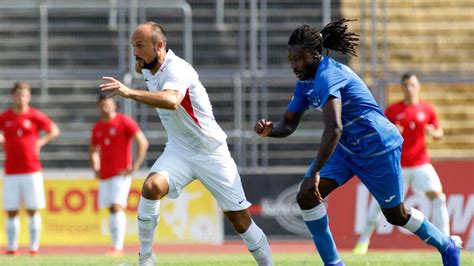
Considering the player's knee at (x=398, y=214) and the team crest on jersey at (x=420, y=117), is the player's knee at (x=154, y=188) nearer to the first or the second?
the player's knee at (x=398, y=214)

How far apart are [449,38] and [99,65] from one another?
22.4 feet

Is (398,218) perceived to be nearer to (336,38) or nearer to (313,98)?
(313,98)

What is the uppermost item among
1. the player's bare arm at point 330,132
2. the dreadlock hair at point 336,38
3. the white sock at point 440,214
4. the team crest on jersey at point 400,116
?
the dreadlock hair at point 336,38

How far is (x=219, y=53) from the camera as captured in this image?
73.7 ft

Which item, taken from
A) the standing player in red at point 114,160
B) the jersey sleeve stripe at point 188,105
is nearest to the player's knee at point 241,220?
the jersey sleeve stripe at point 188,105

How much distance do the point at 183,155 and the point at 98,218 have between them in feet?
31.0

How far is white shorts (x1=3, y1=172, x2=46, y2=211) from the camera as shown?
16.8 metres

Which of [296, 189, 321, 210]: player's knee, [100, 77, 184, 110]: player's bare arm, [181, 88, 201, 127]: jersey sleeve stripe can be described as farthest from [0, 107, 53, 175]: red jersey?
[296, 189, 321, 210]: player's knee

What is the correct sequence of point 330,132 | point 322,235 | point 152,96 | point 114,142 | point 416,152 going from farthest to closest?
1. point 114,142
2. point 416,152
3. point 322,235
4. point 152,96
5. point 330,132

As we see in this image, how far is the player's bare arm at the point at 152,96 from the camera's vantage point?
8891mm

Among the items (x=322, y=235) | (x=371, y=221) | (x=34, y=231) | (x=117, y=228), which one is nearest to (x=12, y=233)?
(x=34, y=231)

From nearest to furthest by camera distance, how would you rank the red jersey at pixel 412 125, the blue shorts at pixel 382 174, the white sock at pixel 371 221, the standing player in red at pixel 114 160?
the blue shorts at pixel 382 174, the red jersey at pixel 412 125, the white sock at pixel 371 221, the standing player in red at pixel 114 160

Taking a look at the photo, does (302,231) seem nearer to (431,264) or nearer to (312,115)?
(312,115)

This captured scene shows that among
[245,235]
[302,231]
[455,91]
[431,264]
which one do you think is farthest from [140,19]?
[245,235]
